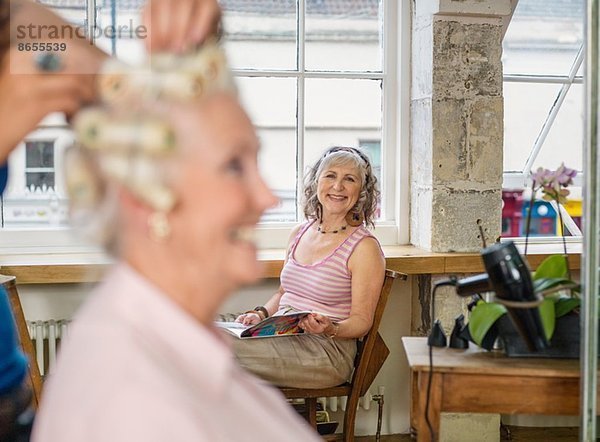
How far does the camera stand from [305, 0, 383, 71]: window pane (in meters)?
3.78

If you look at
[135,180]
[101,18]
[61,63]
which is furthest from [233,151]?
[101,18]

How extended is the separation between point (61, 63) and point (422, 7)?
2864mm

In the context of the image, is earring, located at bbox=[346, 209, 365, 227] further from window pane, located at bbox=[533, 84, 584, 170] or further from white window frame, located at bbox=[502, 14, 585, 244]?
window pane, located at bbox=[533, 84, 584, 170]

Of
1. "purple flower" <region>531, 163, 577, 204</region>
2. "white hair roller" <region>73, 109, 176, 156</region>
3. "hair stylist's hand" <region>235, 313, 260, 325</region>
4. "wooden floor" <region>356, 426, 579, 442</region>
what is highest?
"white hair roller" <region>73, 109, 176, 156</region>

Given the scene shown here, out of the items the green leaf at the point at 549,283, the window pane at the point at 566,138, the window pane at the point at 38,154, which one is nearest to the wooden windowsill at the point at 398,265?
the window pane at the point at 38,154

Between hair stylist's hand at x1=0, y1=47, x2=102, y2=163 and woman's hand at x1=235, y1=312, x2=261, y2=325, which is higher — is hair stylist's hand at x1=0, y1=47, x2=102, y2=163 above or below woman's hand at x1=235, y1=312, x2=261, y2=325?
above

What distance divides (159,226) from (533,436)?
337 cm

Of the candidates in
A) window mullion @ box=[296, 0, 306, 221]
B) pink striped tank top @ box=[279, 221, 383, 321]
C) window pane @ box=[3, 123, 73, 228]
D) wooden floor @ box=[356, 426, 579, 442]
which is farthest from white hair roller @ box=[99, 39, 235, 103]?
wooden floor @ box=[356, 426, 579, 442]

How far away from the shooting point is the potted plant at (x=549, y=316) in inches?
82.9

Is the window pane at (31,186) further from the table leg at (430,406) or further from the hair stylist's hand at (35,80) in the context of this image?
the hair stylist's hand at (35,80)

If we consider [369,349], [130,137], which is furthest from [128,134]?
[369,349]

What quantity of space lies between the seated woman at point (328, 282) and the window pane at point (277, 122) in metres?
0.39

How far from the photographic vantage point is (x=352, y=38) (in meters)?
3.84

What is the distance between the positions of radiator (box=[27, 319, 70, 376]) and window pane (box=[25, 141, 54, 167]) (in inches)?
23.7
